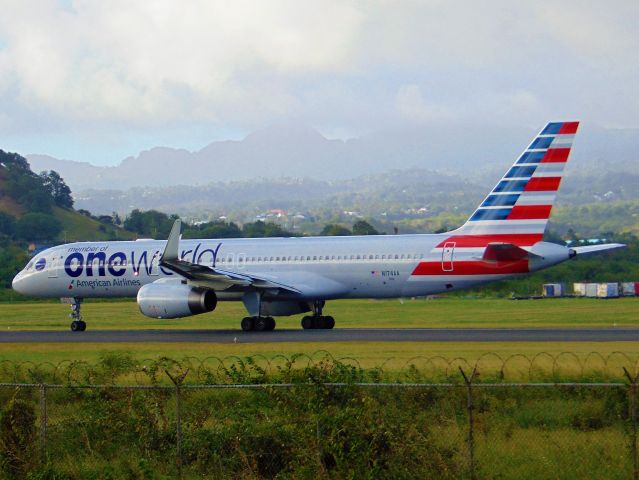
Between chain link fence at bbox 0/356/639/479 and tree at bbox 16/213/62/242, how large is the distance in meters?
137

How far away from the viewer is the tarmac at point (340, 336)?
3400 cm

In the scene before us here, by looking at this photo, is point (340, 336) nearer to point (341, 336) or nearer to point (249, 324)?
point (341, 336)

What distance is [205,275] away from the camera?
40344 millimetres

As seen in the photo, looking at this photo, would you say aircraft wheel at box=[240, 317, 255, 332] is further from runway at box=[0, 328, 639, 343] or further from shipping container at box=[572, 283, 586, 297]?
shipping container at box=[572, 283, 586, 297]

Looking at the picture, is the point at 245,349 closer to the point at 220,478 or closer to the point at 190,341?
the point at 190,341

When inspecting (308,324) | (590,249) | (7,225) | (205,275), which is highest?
(7,225)

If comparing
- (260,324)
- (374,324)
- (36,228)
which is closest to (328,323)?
(260,324)

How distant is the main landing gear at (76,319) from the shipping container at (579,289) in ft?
148

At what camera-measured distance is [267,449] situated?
16375 mm

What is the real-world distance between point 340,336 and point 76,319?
49.8 feet

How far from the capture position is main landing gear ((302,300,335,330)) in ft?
141

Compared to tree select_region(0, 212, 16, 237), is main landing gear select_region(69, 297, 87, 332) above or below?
below

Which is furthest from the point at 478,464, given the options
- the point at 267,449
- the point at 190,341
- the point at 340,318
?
the point at 340,318

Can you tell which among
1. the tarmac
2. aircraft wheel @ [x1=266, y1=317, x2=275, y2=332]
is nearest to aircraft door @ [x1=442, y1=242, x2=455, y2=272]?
the tarmac
